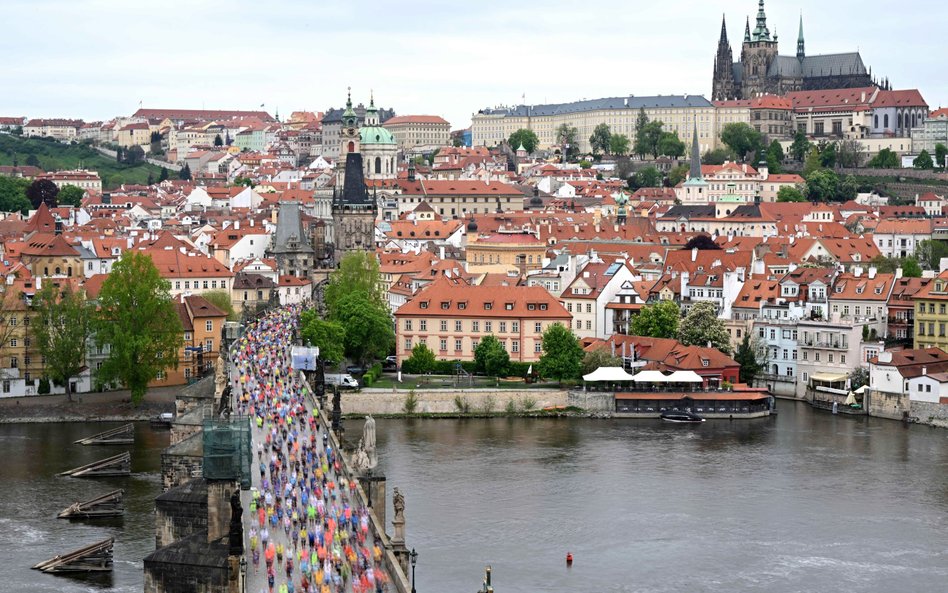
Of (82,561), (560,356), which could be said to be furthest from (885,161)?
(82,561)

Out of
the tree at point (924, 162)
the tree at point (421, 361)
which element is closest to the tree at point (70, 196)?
the tree at point (924, 162)

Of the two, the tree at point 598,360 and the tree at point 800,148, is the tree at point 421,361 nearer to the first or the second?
the tree at point 598,360

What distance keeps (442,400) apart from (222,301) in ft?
53.5

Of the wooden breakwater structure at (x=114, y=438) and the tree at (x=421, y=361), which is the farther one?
the tree at (x=421, y=361)

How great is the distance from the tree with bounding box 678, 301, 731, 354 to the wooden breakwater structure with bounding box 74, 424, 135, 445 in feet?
64.5

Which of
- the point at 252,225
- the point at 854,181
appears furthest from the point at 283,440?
the point at 854,181

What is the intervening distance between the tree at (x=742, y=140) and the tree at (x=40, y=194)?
182ft

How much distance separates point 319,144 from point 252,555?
153 metres

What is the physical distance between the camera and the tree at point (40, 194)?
122 m

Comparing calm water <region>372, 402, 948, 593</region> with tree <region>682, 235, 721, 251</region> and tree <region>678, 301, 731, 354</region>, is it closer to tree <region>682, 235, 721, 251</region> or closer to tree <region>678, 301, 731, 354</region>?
tree <region>678, 301, 731, 354</region>

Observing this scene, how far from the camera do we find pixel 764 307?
58531mm

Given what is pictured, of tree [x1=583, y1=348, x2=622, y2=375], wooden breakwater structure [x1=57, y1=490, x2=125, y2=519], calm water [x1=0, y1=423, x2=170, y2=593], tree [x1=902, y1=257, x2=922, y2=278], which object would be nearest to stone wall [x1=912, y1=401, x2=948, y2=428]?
tree [x1=583, y1=348, x2=622, y2=375]

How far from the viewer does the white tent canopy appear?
169 feet

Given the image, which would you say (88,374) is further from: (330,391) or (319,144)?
(319,144)
